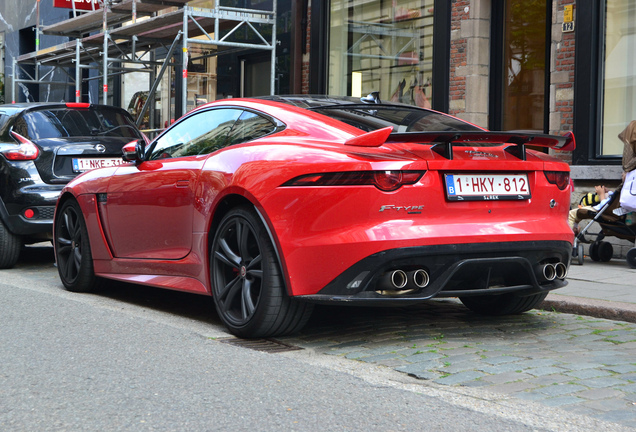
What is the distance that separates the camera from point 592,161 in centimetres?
1056

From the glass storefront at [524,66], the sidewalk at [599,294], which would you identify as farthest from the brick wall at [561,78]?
the sidewalk at [599,294]

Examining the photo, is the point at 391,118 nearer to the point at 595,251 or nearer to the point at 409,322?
A: the point at 409,322

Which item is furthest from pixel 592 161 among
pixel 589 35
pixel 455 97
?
pixel 455 97

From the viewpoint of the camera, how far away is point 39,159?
8.78m

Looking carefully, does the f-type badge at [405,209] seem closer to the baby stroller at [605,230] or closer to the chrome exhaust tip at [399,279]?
the chrome exhaust tip at [399,279]

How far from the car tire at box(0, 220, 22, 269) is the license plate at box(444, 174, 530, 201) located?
17.9ft

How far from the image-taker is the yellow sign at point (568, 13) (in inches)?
428

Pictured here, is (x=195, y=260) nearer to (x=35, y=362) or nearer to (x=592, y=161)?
(x=35, y=362)

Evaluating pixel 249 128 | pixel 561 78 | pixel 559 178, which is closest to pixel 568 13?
pixel 561 78

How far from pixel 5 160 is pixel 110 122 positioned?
4.02ft

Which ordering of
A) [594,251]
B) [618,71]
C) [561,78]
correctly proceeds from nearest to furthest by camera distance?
1. [594,251]
2. [618,71]
3. [561,78]

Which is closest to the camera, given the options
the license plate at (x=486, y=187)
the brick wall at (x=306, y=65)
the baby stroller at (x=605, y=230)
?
the license plate at (x=486, y=187)

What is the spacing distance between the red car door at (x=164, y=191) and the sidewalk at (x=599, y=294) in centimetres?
281

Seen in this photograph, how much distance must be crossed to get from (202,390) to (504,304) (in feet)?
9.00
